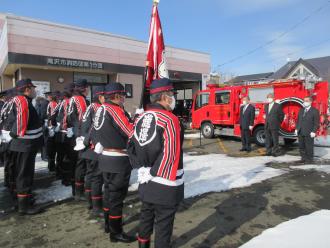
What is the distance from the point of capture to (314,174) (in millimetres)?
7160

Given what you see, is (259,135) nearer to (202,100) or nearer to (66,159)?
(202,100)

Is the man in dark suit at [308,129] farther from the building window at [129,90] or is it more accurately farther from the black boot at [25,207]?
the building window at [129,90]

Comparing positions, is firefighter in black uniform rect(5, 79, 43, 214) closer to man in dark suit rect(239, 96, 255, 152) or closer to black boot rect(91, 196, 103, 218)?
black boot rect(91, 196, 103, 218)

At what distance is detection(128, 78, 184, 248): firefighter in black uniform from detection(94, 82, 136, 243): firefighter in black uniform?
0.81m

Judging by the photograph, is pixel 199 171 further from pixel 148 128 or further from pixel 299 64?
pixel 299 64

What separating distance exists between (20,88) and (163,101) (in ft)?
9.61

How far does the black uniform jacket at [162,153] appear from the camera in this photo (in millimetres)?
2686

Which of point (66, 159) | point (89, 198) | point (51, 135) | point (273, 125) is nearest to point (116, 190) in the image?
point (89, 198)

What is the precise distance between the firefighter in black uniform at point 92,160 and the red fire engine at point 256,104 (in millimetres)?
8215

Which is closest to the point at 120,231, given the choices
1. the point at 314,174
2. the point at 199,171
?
the point at 199,171

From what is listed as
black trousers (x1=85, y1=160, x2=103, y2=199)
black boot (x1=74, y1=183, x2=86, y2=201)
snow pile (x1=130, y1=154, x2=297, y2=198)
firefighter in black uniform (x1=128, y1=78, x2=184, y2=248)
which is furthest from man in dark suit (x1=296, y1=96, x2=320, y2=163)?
firefighter in black uniform (x1=128, y1=78, x2=184, y2=248)

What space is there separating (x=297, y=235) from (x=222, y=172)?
3554 millimetres

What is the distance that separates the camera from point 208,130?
14.2 m

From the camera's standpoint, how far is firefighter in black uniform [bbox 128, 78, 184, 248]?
2.70 meters
